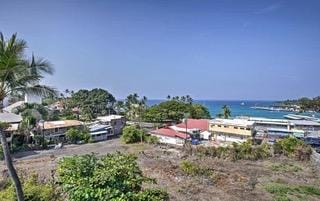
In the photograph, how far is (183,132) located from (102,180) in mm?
34397

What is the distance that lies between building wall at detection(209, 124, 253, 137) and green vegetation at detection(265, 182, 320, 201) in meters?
19.7

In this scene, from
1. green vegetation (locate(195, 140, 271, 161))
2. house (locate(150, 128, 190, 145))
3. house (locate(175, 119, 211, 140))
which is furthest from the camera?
Answer: house (locate(175, 119, 211, 140))

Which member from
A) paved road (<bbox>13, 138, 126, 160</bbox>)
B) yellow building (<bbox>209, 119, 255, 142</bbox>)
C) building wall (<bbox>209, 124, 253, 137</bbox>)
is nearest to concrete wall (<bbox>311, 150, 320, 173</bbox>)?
building wall (<bbox>209, 124, 253, 137</bbox>)

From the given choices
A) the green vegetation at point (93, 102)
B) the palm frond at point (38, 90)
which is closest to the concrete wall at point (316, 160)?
the palm frond at point (38, 90)

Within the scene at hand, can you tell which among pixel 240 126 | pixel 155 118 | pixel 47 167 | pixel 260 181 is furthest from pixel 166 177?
pixel 155 118

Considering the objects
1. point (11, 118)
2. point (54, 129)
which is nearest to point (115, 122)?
point (54, 129)

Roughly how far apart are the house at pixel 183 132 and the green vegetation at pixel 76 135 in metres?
9.13

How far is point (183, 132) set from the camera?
137 ft

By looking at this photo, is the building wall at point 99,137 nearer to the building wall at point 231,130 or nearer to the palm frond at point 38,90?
the building wall at point 231,130

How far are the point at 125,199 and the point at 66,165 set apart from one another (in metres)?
2.68

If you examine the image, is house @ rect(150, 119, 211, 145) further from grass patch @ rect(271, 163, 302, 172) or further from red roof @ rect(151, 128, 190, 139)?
grass patch @ rect(271, 163, 302, 172)

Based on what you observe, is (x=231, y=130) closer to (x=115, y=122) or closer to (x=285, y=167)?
(x=285, y=167)

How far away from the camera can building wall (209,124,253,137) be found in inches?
1564

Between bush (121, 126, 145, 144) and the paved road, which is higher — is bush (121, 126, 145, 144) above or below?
above
